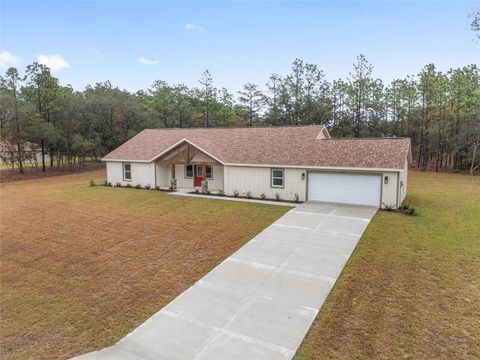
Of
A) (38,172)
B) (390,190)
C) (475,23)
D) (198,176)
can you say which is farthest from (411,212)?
(38,172)

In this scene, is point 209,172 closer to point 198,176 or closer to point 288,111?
point 198,176

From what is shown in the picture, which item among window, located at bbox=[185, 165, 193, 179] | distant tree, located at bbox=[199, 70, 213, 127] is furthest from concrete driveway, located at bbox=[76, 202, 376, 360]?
distant tree, located at bbox=[199, 70, 213, 127]

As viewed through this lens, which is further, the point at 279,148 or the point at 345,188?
the point at 279,148

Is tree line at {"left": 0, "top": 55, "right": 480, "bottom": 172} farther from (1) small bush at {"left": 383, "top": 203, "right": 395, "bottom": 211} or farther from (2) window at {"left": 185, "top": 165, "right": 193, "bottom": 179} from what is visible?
(1) small bush at {"left": 383, "top": 203, "right": 395, "bottom": 211}

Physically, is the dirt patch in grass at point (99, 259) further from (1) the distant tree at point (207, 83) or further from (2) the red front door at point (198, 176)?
(1) the distant tree at point (207, 83)

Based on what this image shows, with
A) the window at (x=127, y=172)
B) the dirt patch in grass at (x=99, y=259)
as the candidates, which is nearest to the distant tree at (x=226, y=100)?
the window at (x=127, y=172)

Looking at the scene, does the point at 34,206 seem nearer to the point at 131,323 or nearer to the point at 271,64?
the point at 131,323
